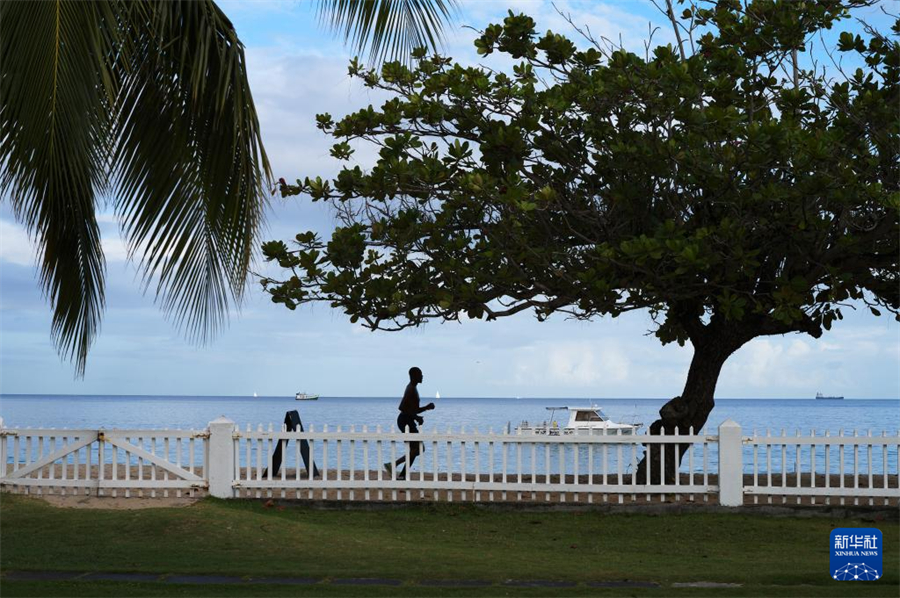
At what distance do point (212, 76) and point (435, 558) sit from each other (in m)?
4.98

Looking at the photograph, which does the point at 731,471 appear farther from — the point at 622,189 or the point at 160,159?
the point at 160,159

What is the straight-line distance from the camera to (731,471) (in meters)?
12.8

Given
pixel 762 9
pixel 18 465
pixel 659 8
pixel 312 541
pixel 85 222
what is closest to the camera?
pixel 85 222

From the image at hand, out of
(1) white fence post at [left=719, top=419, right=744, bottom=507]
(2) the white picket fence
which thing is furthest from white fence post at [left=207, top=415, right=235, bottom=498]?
(1) white fence post at [left=719, top=419, right=744, bottom=507]

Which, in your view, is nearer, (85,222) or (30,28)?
(30,28)

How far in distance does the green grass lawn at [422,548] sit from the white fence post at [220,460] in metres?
0.37

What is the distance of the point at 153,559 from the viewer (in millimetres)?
9375

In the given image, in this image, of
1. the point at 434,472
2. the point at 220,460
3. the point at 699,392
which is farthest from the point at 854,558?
the point at 220,460

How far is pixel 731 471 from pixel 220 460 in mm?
6760

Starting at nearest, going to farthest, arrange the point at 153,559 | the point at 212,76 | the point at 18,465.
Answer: the point at 212,76
the point at 153,559
the point at 18,465

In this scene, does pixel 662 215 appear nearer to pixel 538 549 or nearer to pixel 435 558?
pixel 538 549

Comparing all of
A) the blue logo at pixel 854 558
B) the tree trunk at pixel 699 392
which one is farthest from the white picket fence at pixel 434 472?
the blue logo at pixel 854 558

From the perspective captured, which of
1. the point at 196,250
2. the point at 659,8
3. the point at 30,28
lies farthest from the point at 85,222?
the point at 659,8

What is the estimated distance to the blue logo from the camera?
27.1 ft
